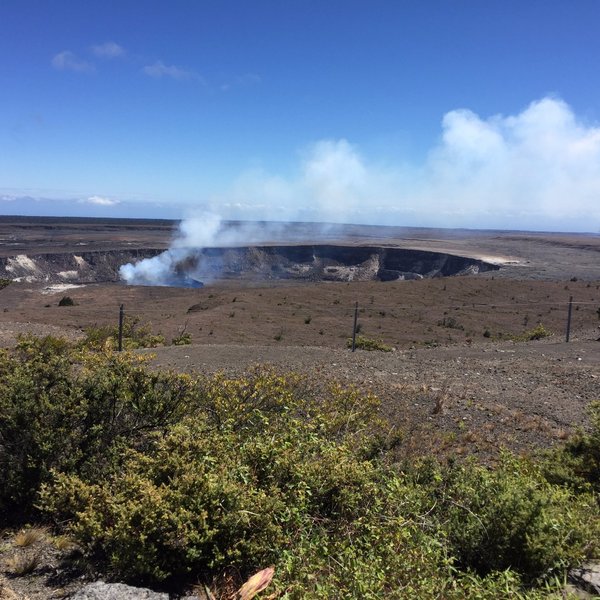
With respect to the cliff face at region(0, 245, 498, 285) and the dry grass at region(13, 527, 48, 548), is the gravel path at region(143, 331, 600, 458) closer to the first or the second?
the dry grass at region(13, 527, 48, 548)

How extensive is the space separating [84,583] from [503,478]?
9.41 feet

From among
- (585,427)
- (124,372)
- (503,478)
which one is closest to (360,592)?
(503,478)

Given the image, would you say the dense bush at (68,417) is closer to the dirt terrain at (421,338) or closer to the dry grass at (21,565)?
the dry grass at (21,565)

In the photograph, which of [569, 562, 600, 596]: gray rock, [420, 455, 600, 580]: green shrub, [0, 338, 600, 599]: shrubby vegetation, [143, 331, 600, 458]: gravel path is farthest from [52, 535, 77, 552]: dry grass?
[143, 331, 600, 458]: gravel path

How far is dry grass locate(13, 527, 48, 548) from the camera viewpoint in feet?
11.2

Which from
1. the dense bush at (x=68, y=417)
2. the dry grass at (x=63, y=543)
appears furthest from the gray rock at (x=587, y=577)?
the dense bush at (x=68, y=417)

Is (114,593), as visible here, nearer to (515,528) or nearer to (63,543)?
(63,543)

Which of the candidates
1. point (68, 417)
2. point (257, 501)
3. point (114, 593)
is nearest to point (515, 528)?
point (257, 501)

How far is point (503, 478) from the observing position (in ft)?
12.9

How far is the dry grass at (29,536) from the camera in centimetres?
340

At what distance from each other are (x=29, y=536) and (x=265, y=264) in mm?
59564

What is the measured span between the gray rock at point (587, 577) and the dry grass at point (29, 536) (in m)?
3.31

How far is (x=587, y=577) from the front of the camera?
3.15 m

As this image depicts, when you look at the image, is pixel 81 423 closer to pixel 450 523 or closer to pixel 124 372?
pixel 124 372
